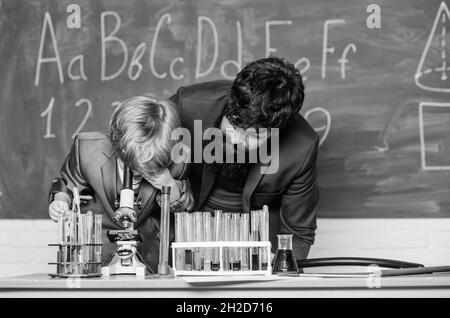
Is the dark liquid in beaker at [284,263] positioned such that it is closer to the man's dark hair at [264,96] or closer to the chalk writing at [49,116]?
the man's dark hair at [264,96]

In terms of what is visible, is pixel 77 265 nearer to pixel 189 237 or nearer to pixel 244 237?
pixel 189 237

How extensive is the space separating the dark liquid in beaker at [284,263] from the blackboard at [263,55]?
1.08 metres

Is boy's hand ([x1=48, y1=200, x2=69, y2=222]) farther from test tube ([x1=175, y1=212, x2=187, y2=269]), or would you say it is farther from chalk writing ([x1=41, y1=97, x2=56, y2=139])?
chalk writing ([x1=41, y1=97, x2=56, y2=139])

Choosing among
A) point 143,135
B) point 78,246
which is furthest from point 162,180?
point 78,246

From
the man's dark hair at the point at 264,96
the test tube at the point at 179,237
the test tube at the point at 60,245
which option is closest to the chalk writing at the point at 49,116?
the man's dark hair at the point at 264,96

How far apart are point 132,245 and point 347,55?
134 centimetres

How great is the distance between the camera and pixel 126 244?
1635 millimetres

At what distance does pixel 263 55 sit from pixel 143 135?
3.09 ft

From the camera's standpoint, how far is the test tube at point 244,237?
5.19 ft

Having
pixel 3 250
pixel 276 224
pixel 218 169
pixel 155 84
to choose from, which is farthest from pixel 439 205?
→ pixel 3 250
